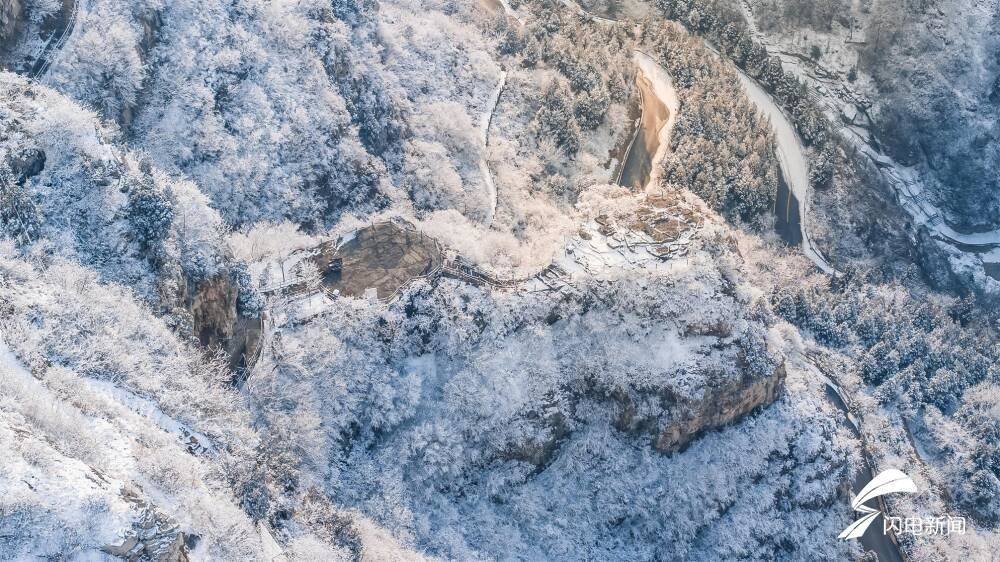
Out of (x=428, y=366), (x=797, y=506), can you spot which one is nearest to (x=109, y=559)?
(x=428, y=366)

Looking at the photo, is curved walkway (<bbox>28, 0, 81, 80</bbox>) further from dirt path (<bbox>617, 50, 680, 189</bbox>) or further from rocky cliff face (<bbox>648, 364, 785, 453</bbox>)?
rocky cliff face (<bbox>648, 364, 785, 453</bbox>)

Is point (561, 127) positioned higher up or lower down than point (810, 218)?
higher up

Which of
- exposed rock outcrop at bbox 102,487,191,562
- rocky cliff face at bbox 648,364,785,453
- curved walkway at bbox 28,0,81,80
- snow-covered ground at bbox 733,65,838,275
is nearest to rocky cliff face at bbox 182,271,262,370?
exposed rock outcrop at bbox 102,487,191,562

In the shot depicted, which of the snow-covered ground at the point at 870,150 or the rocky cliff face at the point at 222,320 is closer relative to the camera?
the rocky cliff face at the point at 222,320

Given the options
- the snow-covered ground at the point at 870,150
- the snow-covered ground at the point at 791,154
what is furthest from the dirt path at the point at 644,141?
the snow-covered ground at the point at 870,150

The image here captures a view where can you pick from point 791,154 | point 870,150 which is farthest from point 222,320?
point 870,150

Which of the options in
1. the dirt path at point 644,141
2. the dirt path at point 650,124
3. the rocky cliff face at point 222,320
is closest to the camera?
the rocky cliff face at point 222,320

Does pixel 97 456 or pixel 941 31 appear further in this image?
pixel 941 31

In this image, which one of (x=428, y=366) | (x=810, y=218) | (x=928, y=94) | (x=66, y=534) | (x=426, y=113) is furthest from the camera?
(x=928, y=94)

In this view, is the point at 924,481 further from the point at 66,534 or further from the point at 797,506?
the point at 66,534

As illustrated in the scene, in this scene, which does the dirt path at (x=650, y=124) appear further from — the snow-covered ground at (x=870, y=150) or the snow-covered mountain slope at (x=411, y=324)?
the snow-covered ground at (x=870, y=150)

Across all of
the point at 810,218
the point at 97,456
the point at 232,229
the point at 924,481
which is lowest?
the point at 924,481
